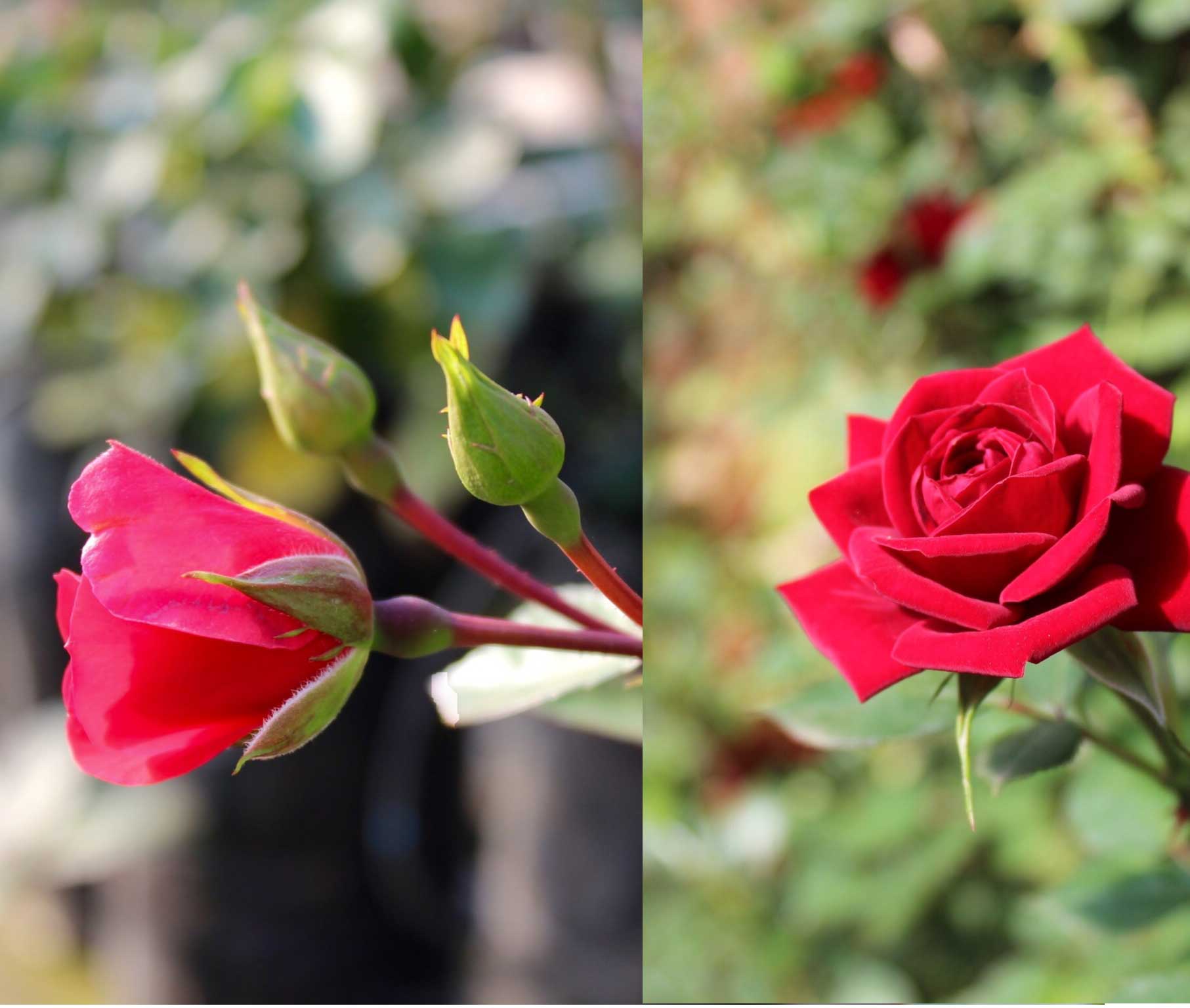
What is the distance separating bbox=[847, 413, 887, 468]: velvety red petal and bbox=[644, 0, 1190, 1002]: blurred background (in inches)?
3.5

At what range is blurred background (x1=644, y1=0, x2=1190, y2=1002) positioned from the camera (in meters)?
0.48

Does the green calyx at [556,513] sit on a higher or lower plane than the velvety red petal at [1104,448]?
lower

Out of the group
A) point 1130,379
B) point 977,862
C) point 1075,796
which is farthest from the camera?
point 977,862

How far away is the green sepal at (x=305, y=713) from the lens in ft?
0.84

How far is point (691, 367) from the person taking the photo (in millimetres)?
1286

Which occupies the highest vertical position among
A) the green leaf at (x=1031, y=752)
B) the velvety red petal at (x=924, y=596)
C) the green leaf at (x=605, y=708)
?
the velvety red petal at (x=924, y=596)

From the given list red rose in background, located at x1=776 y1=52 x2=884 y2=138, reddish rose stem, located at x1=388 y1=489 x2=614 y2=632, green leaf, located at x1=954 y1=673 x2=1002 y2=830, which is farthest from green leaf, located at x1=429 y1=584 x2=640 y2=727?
red rose in background, located at x1=776 y1=52 x2=884 y2=138

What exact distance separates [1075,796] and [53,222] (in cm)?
123

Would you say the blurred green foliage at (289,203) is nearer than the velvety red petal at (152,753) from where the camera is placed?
No

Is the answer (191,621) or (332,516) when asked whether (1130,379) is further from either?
(332,516)

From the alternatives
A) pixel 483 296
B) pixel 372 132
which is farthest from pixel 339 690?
pixel 372 132

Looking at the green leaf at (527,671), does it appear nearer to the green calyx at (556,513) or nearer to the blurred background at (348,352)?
the green calyx at (556,513)

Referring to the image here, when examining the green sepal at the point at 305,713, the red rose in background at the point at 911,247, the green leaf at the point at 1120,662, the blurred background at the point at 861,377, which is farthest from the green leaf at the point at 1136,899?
the red rose in background at the point at 911,247

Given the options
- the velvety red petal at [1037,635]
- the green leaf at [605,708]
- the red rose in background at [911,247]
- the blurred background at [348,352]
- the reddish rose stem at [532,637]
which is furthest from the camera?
the blurred background at [348,352]
